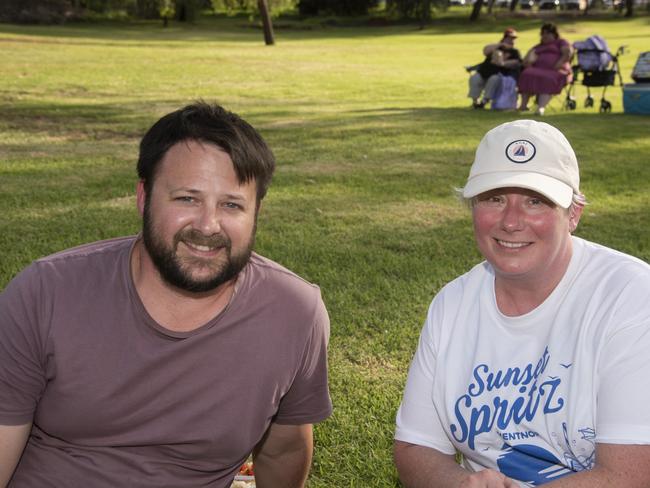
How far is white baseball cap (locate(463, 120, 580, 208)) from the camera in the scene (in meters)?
2.56

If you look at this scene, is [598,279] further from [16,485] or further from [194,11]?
[194,11]

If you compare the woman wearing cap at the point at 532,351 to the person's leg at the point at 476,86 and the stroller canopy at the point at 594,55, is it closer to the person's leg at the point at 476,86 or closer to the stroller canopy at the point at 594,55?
the person's leg at the point at 476,86

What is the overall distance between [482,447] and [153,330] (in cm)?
106

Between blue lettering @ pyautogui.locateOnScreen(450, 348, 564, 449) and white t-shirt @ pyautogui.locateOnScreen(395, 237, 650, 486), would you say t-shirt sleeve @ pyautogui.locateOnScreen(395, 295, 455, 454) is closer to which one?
white t-shirt @ pyautogui.locateOnScreen(395, 237, 650, 486)

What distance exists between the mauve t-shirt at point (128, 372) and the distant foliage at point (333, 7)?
65084 millimetres

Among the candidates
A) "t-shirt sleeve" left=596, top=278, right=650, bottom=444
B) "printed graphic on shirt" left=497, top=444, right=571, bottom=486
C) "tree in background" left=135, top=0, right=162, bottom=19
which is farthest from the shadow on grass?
"t-shirt sleeve" left=596, top=278, right=650, bottom=444

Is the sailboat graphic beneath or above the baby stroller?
above

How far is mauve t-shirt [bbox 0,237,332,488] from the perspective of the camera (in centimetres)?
261

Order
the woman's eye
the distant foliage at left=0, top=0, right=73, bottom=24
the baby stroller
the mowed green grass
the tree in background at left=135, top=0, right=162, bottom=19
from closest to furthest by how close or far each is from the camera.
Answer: the woman's eye < the mowed green grass < the baby stroller < the tree in background at left=135, top=0, right=162, bottom=19 < the distant foliage at left=0, top=0, right=73, bottom=24

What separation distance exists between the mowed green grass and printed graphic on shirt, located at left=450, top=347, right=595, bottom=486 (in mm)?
1169

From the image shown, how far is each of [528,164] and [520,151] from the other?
0.19 feet

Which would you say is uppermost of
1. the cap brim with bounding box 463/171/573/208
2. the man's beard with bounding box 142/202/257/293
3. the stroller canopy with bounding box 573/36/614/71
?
the cap brim with bounding box 463/171/573/208

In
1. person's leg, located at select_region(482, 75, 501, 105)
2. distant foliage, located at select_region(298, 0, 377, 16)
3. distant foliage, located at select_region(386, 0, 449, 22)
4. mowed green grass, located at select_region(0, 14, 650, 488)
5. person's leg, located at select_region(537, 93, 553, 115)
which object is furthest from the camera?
distant foliage, located at select_region(298, 0, 377, 16)

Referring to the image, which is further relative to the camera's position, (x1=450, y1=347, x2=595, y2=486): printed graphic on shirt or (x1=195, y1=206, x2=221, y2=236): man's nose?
(x1=195, y1=206, x2=221, y2=236): man's nose
